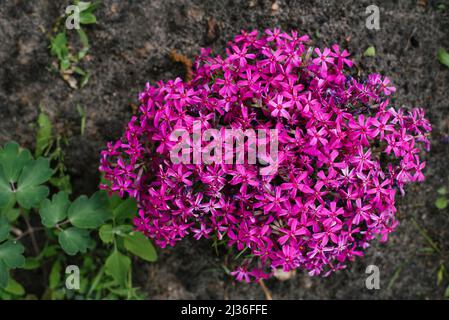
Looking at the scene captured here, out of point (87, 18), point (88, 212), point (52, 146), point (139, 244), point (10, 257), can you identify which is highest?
point (87, 18)

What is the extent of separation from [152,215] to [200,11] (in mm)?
1371

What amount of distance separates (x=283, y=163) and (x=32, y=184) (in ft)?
4.40

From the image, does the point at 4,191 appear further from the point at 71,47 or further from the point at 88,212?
the point at 71,47

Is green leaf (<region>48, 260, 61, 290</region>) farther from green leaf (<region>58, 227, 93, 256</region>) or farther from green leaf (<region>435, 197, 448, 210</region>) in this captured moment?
green leaf (<region>435, 197, 448, 210</region>)

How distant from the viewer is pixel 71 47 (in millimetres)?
3207

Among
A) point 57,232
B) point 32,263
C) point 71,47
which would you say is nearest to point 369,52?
point 71,47

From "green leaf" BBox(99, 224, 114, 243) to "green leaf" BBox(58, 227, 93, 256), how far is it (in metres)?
0.08

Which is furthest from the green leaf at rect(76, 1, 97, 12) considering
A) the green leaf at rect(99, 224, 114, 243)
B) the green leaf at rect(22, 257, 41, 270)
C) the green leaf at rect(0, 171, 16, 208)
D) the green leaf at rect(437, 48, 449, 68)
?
the green leaf at rect(437, 48, 449, 68)

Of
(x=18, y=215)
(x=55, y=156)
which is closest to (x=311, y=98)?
(x=55, y=156)

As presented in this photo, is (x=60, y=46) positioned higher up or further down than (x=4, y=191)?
higher up

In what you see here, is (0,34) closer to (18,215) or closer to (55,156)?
(55,156)

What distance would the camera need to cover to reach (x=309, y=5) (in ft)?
10.3

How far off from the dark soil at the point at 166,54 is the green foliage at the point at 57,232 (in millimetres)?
215

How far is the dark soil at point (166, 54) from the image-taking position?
3.15m
